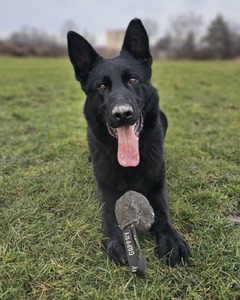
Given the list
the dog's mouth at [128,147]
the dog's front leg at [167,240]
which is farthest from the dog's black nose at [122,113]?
the dog's front leg at [167,240]

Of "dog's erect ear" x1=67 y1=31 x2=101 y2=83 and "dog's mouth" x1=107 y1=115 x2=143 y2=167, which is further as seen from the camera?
"dog's erect ear" x1=67 y1=31 x2=101 y2=83

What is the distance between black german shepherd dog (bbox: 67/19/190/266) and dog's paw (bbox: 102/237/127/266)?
0.09 ft

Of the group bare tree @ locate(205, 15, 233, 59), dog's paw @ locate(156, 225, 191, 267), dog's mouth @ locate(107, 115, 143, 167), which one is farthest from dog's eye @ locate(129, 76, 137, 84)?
bare tree @ locate(205, 15, 233, 59)

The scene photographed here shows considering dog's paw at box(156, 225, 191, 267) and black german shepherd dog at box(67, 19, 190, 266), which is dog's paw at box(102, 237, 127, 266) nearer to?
black german shepherd dog at box(67, 19, 190, 266)

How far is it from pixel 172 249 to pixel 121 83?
3.88 ft

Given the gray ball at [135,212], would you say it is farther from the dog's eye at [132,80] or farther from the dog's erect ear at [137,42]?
the dog's erect ear at [137,42]

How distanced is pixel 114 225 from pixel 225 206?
891mm

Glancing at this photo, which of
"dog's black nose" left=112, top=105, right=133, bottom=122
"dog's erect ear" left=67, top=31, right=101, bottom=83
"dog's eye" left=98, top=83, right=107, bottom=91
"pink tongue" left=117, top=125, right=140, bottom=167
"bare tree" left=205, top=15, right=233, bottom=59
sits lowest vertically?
"bare tree" left=205, top=15, right=233, bottom=59

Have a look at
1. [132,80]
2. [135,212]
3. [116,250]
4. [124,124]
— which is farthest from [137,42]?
[116,250]

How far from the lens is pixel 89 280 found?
181cm

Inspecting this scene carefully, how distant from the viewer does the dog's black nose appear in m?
2.10

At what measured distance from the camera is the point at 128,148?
91.7 inches

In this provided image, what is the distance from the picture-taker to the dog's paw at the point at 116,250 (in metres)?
1.90

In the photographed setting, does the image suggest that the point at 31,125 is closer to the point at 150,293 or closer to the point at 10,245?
the point at 10,245
